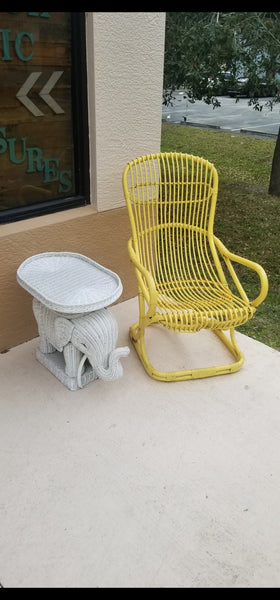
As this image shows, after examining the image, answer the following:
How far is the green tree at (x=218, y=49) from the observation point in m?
4.33

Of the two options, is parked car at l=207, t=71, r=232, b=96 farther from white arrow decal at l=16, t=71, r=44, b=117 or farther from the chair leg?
the chair leg

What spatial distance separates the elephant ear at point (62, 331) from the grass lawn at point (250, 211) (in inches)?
62.8

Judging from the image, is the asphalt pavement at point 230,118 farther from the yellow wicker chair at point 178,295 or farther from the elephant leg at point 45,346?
Result: the elephant leg at point 45,346

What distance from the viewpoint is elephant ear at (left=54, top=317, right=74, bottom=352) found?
2.37m

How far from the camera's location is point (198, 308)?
2686 mm

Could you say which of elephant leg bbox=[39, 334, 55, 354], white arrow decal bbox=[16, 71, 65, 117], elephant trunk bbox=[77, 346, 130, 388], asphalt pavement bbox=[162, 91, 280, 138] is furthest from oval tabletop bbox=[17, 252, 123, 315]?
asphalt pavement bbox=[162, 91, 280, 138]

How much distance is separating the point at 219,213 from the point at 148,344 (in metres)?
3.46

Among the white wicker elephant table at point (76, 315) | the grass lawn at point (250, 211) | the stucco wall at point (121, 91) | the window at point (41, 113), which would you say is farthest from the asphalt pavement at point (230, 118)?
the white wicker elephant table at point (76, 315)

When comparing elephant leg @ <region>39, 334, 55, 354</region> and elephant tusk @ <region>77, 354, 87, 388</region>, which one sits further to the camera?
elephant leg @ <region>39, 334, 55, 354</region>

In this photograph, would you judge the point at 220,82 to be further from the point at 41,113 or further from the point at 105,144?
the point at 41,113

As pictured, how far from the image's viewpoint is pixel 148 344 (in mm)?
3057

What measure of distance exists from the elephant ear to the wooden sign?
842mm

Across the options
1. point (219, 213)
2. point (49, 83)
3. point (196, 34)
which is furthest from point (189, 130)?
point (49, 83)

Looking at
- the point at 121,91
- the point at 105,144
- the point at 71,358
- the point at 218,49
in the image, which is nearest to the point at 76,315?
the point at 71,358
